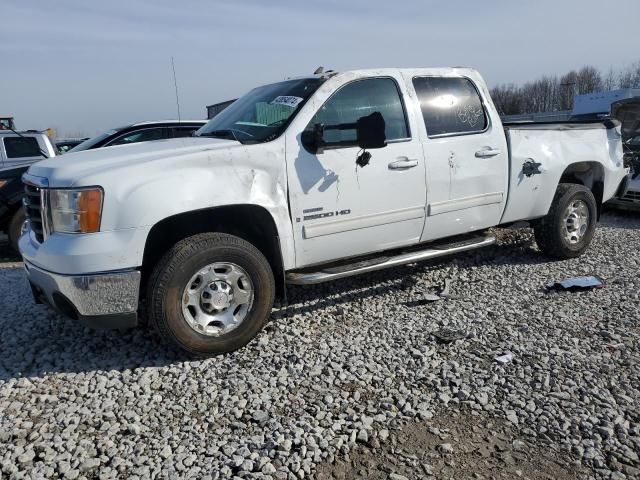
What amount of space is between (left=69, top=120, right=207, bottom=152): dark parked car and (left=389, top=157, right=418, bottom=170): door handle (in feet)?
13.4

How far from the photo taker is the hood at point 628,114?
7789 mm

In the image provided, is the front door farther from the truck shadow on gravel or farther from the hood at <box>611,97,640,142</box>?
the hood at <box>611,97,640,142</box>

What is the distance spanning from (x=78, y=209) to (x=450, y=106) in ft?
10.5

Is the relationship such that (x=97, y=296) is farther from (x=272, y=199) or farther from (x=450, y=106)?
(x=450, y=106)

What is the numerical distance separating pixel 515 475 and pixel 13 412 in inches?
112

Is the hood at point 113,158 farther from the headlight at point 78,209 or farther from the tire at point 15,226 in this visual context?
the tire at point 15,226

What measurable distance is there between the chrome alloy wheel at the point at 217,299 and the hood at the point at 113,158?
83 cm

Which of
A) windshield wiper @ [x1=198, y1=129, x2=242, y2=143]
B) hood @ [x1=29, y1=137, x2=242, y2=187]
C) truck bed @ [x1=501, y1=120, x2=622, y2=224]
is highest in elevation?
windshield wiper @ [x1=198, y1=129, x2=242, y2=143]

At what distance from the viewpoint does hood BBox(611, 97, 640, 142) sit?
7789 millimetres

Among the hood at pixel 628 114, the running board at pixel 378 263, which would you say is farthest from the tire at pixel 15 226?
the hood at pixel 628 114

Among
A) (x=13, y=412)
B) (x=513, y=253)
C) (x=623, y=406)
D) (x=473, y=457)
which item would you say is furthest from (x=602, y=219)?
(x=13, y=412)

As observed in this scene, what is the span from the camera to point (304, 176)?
3801 mm

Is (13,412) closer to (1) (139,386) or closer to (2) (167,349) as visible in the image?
(1) (139,386)

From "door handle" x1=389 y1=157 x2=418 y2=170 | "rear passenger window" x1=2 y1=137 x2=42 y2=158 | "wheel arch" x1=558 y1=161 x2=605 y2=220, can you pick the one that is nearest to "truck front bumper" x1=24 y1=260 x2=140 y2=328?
"door handle" x1=389 y1=157 x2=418 y2=170
